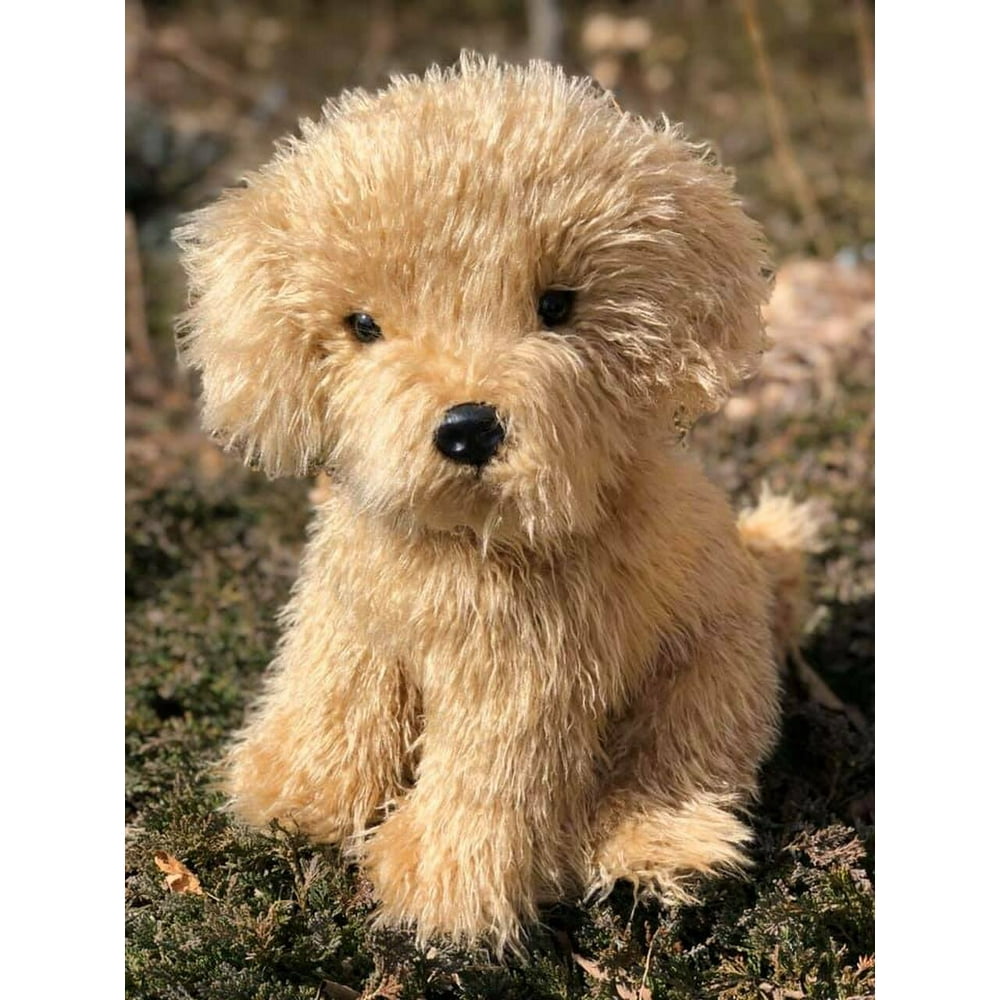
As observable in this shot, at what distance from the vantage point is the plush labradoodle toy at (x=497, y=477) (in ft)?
4.26

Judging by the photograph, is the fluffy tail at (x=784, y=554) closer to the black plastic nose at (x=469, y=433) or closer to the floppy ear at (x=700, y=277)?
the floppy ear at (x=700, y=277)

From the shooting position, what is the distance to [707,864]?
151cm

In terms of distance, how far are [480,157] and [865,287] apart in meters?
2.28

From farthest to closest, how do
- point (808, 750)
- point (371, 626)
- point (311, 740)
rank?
point (808, 750), point (311, 740), point (371, 626)

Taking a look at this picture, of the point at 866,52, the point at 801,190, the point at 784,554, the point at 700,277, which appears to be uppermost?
the point at 866,52

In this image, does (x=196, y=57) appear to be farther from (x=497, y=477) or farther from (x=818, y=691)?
(x=497, y=477)

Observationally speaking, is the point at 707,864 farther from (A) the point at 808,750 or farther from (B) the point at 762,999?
(A) the point at 808,750

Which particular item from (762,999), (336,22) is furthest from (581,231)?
(336,22)

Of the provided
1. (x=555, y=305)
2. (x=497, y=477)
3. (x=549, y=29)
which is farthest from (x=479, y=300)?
(x=549, y=29)

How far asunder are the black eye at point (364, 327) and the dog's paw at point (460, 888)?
0.62 metres

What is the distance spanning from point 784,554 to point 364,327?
952mm

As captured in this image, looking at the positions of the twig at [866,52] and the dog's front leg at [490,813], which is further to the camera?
the twig at [866,52]

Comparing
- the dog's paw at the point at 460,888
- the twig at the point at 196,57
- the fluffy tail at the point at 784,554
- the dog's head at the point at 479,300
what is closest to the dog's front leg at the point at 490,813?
the dog's paw at the point at 460,888

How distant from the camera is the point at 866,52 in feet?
10.8
